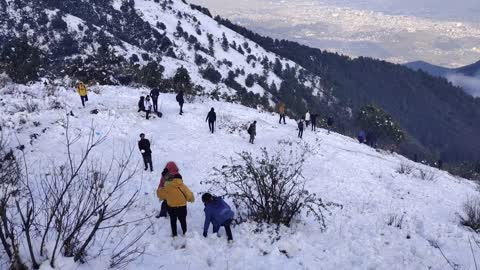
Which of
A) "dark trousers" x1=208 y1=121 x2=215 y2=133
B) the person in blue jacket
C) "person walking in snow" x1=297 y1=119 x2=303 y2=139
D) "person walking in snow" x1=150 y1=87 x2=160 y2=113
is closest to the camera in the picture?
the person in blue jacket

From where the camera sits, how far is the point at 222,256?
880 centimetres

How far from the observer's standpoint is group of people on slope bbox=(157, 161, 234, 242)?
9.03m

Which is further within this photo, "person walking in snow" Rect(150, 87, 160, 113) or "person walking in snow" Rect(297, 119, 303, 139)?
"person walking in snow" Rect(297, 119, 303, 139)

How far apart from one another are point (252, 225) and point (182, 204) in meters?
2.07

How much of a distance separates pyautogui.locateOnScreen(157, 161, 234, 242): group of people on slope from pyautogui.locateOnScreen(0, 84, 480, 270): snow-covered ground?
1.06ft

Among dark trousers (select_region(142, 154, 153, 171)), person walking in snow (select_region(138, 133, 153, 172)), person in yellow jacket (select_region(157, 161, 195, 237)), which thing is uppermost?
person in yellow jacket (select_region(157, 161, 195, 237))

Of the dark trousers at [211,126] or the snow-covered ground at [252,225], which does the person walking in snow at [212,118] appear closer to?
the dark trousers at [211,126]

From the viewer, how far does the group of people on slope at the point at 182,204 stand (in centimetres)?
903

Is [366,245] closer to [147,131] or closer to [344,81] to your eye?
[147,131]

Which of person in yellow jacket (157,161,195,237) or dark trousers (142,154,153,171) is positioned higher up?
person in yellow jacket (157,161,195,237)

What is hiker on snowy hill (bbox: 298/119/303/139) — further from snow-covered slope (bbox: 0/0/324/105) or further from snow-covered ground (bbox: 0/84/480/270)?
snow-covered slope (bbox: 0/0/324/105)

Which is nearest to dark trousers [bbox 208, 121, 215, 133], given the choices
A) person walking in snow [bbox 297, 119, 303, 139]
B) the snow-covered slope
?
person walking in snow [bbox 297, 119, 303, 139]

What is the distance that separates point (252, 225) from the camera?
10266 mm

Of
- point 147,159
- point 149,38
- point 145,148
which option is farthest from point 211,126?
point 149,38
